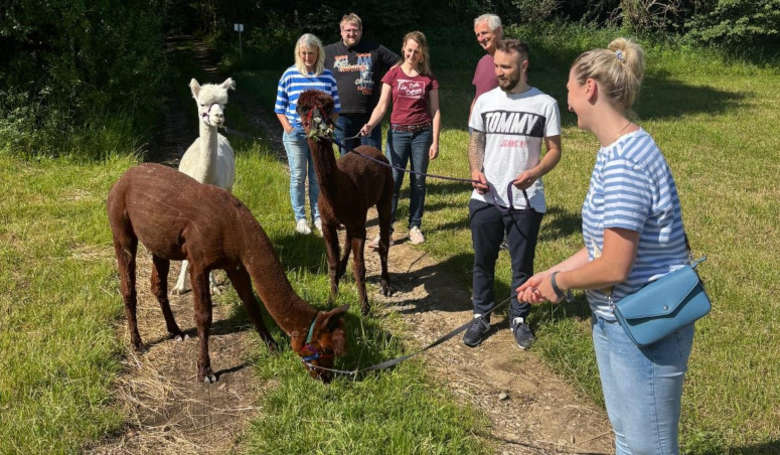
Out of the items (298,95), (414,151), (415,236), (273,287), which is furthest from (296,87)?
(273,287)

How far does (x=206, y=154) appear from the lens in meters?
5.56

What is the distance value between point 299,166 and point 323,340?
355 centimetres

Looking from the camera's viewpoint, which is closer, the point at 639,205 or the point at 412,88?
the point at 639,205

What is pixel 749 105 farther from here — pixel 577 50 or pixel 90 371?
pixel 90 371

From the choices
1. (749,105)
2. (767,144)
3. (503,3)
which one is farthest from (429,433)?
(503,3)

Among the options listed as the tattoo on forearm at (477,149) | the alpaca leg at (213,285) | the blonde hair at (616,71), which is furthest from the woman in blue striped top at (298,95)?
the blonde hair at (616,71)

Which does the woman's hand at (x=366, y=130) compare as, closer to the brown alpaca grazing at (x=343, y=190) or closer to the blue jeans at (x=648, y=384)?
the brown alpaca grazing at (x=343, y=190)

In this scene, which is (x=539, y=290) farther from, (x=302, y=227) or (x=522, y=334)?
(x=302, y=227)

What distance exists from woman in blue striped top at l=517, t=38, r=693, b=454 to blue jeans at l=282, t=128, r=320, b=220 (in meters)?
4.68

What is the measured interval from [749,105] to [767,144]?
18.4 ft

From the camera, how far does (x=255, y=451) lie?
331cm

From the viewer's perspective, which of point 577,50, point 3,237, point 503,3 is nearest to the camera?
point 3,237

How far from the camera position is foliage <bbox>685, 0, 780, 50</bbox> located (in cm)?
2427

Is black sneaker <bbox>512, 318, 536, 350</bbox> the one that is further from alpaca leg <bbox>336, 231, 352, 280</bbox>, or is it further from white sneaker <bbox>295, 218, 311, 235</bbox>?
white sneaker <bbox>295, 218, 311, 235</bbox>
